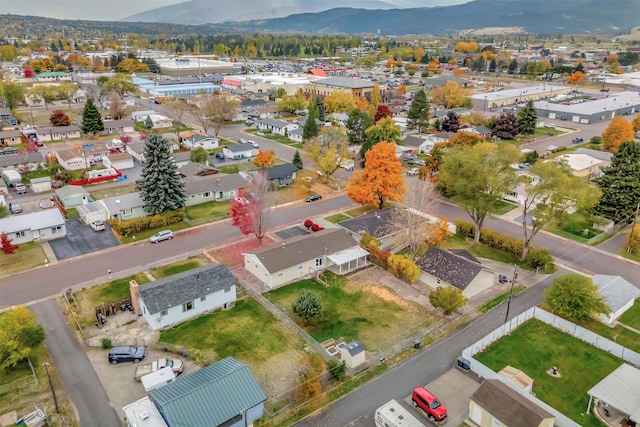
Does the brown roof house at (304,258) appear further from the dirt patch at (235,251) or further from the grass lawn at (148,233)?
the grass lawn at (148,233)

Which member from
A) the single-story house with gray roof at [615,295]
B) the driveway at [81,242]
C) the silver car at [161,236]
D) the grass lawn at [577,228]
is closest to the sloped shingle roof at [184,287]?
the silver car at [161,236]

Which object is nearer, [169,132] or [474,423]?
[474,423]

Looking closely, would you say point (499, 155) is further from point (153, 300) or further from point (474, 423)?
point (153, 300)

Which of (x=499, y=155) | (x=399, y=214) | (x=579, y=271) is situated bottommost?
(x=579, y=271)

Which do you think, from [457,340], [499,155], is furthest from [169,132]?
[457,340]

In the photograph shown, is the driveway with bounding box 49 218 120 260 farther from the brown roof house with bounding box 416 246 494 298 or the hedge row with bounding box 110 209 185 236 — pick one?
the brown roof house with bounding box 416 246 494 298

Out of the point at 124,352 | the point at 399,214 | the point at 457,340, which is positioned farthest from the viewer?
the point at 399,214

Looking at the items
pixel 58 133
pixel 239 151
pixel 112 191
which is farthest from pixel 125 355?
pixel 58 133
